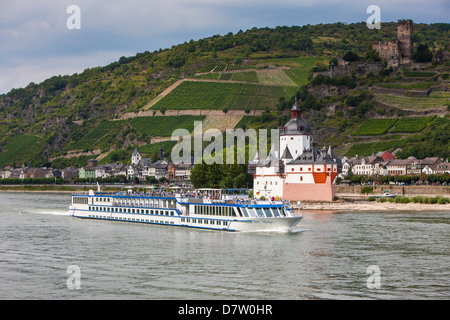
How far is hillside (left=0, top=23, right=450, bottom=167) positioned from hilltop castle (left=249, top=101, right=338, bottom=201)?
2918 cm

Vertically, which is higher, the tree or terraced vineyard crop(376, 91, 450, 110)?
the tree

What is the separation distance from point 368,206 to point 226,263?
3596 cm

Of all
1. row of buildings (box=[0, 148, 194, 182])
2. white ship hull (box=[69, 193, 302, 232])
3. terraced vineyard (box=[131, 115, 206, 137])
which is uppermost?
terraced vineyard (box=[131, 115, 206, 137])

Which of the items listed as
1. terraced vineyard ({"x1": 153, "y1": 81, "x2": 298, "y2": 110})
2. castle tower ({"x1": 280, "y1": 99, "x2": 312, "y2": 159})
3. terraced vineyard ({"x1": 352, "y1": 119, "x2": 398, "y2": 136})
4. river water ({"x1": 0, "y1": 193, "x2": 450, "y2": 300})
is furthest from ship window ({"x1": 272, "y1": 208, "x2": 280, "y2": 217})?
terraced vineyard ({"x1": 153, "y1": 81, "x2": 298, "y2": 110})

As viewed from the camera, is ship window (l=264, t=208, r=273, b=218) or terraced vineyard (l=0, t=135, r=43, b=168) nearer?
ship window (l=264, t=208, r=273, b=218)

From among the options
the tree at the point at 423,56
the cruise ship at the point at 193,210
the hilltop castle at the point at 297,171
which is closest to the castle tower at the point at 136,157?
the tree at the point at 423,56

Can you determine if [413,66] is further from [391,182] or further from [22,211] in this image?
[22,211]

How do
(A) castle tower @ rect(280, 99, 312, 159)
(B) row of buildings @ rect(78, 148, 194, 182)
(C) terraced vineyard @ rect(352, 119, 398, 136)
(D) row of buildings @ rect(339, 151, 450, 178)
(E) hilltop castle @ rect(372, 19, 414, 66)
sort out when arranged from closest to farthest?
(A) castle tower @ rect(280, 99, 312, 159) < (D) row of buildings @ rect(339, 151, 450, 178) < (C) terraced vineyard @ rect(352, 119, 398, 136) < (B) row of buildings @ rect(78, 148, 194, 182) < (E) hilltop castle @ rect(372, 19, 414, 66)

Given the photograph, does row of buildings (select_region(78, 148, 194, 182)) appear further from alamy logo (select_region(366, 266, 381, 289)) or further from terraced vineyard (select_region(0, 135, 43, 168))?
alamy logo (select_region(366, 266, 381, 289))

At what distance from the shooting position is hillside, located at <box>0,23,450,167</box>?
110875 mm

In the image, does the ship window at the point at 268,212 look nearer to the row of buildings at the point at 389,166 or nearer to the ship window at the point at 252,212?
the ship window at the point at 252,212

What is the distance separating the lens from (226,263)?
2917cm

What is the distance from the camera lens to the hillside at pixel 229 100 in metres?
111
